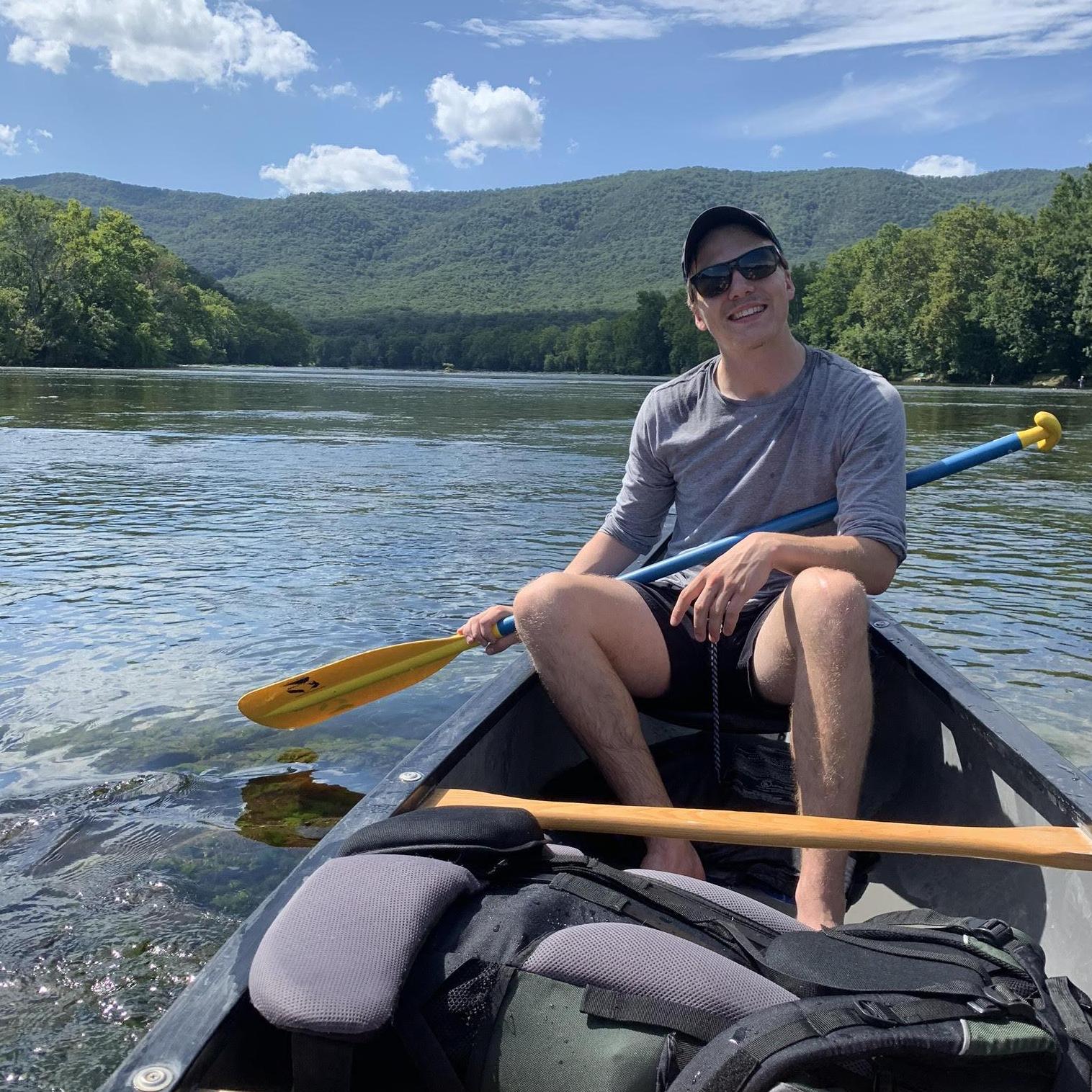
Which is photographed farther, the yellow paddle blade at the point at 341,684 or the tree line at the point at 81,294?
the tree line at the point at 81,294

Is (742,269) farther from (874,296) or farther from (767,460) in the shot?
(874,296)

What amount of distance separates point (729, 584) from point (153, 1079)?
1.45 m

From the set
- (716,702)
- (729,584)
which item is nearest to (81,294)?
(716,702)

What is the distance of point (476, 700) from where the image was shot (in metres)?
2.52

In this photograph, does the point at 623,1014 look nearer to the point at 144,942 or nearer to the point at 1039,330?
the point at 144,942

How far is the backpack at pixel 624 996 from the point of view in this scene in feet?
3.99

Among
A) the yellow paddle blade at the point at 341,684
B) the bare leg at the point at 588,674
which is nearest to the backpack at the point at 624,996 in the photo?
the bare leg at the point at 588,674

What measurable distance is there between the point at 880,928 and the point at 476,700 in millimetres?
1208

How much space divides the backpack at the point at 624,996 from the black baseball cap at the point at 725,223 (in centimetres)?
172

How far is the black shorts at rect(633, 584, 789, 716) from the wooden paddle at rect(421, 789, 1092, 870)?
0.74m

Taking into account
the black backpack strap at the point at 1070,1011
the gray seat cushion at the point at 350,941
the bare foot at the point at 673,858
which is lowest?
the bare foot at the point at 673,858

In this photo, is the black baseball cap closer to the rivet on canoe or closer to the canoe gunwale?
the canoe gunwale

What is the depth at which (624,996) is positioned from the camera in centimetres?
130

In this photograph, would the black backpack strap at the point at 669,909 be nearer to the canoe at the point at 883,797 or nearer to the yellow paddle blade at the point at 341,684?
the canoe at the point at 883,797
